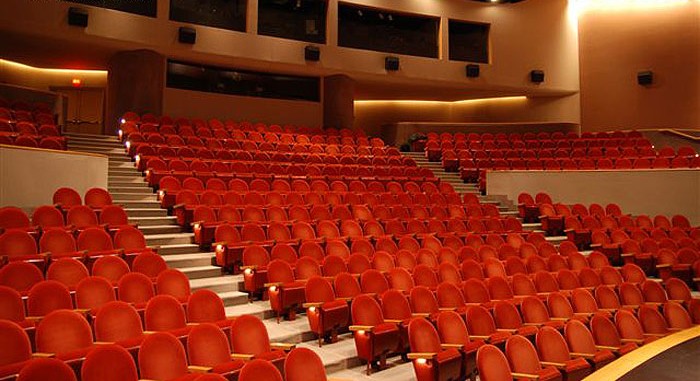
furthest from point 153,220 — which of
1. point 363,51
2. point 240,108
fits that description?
point 363,51

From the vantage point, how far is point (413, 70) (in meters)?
7.13

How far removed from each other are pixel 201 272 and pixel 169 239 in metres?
0.48

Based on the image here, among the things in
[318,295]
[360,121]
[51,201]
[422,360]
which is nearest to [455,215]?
[318,295]

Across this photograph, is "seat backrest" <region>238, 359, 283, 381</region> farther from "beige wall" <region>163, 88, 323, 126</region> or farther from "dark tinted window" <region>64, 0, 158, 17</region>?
"beige wall" <region>163, 88, 323, 126</region>

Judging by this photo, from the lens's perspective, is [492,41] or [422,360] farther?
[492,41]

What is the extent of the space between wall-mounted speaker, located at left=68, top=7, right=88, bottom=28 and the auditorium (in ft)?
0.12

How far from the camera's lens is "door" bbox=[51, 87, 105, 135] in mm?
7008

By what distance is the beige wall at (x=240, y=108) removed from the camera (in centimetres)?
634

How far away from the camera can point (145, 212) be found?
12.4 feet

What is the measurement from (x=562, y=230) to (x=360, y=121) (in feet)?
14.5

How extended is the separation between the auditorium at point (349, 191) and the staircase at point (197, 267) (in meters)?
0.02

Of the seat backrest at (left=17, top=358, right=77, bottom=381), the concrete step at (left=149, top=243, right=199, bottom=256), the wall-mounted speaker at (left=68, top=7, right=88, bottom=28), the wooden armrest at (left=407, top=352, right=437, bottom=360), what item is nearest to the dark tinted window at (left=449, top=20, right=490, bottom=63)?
the wall-mounted speaker at (left=68, top=7, right=88, bottom=28)

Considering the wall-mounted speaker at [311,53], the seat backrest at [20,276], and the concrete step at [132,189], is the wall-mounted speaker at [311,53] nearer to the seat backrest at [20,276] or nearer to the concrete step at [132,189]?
the concrete step at [132,189]

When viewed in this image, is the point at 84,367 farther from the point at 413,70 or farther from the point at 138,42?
the point at 413,70
